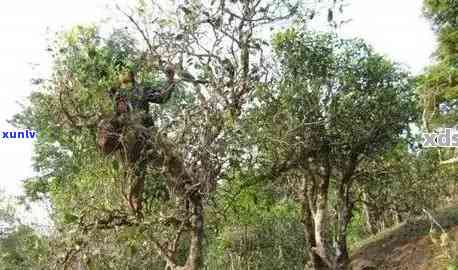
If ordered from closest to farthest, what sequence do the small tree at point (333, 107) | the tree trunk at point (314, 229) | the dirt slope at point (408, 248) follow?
the small tree at point (333, 107), the dirt slope at point (408, 248), the tree trunk at point (314, 229)

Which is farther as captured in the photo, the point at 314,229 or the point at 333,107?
the point at 314,229

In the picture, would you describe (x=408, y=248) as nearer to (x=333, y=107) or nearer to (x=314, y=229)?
(x=314, y=229)

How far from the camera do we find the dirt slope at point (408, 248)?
48.5 ft

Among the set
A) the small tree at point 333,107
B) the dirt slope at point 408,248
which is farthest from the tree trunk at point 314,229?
the dirt slope at point 408,248

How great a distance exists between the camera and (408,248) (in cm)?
1639

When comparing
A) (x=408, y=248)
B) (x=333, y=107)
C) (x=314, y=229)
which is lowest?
(x=408, y=248)

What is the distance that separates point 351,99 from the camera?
14.0 m

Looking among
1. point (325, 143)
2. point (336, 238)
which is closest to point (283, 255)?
point (336, 238)

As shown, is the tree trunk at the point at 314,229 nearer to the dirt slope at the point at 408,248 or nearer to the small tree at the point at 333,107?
the small tree at the point at 333,107

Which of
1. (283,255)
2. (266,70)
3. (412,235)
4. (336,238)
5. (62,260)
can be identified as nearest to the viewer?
(62,260)

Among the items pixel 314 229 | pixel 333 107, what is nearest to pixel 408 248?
pixel 314 229

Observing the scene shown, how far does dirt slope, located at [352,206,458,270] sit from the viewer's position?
48.5ft

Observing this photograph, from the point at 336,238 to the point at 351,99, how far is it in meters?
4.75

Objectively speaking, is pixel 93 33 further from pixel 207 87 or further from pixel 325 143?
pixel 325 143
